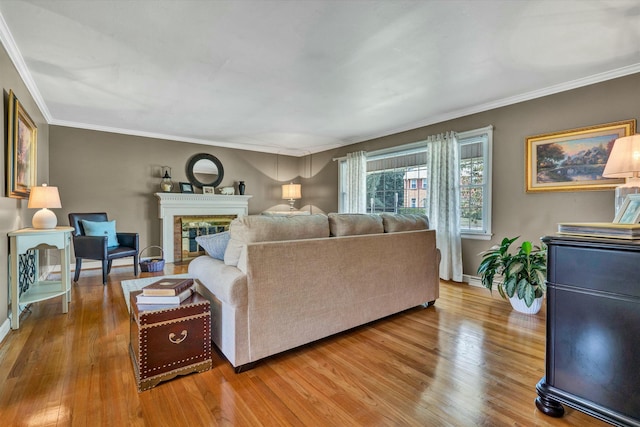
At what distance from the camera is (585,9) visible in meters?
1.92

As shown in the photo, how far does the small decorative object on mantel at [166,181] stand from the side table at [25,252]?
2.44 meters

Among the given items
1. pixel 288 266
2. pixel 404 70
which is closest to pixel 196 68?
pixel 404 70

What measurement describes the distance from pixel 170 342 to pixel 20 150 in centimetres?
256

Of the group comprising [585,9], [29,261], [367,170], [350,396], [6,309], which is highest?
[585,9]

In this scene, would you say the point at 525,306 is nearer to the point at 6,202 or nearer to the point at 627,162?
the point at 627,162

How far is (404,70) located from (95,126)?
4777 mm

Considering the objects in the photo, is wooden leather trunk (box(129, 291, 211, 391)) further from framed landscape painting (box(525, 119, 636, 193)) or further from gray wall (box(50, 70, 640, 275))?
framed landscape painting (box(525, 119, 636, 193))

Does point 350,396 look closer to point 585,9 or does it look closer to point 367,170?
point 585,9

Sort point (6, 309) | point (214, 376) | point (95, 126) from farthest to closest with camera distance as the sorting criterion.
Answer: point (95, 126) < point (6, 309) < point (214, 376)

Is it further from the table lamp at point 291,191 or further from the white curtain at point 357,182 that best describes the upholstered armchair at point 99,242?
the white curtain at point 357,182

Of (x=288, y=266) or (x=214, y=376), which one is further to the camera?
(x=288, y=266)

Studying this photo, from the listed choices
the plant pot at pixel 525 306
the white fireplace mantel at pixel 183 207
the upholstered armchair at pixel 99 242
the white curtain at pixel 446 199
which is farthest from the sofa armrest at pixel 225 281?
the white fireplace mantel at pixel 183 207

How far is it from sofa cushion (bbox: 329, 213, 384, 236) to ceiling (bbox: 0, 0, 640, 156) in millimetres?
1356

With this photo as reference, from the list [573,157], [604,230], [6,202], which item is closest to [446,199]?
[573,157]
